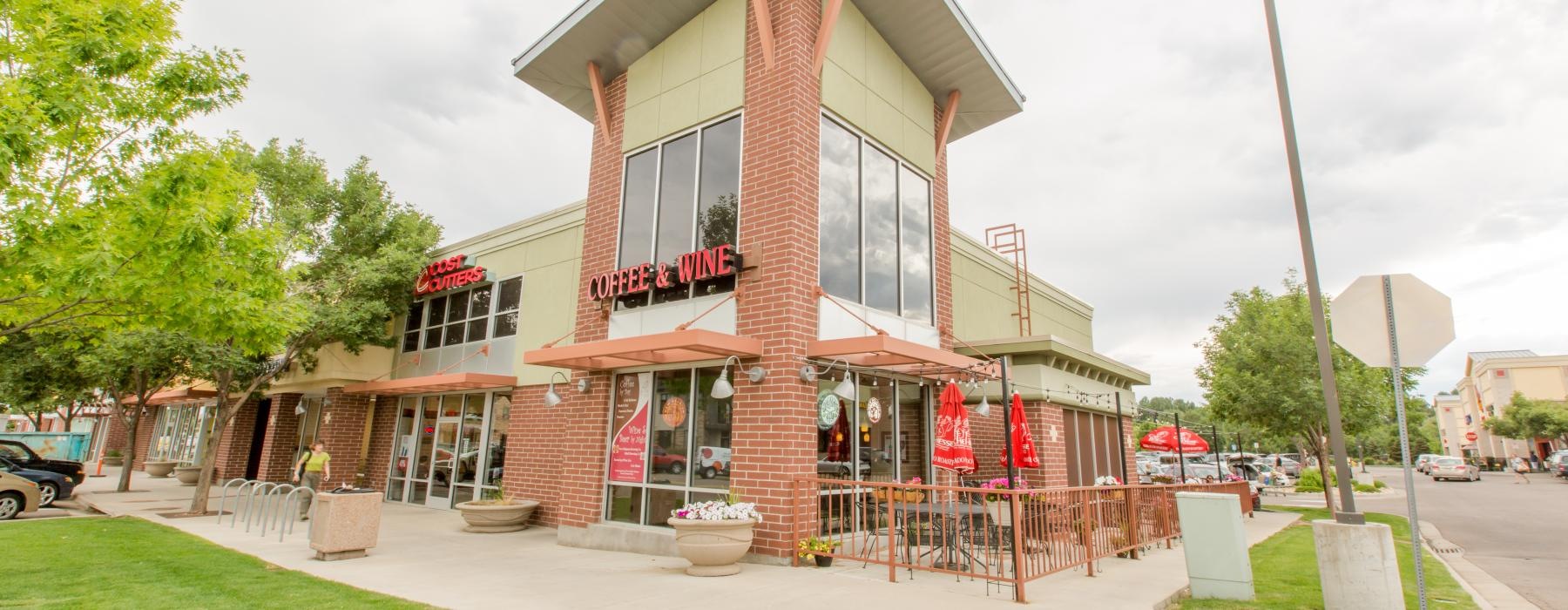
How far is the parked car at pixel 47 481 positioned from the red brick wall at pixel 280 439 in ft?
14.8

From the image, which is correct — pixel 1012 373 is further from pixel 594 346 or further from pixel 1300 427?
pixel 1300 427

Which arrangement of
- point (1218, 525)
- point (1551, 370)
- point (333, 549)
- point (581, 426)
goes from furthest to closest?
point (1551, 370)
point (581, 426)
point (333, 549)
point (1218, 525)

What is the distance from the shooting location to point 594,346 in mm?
9836

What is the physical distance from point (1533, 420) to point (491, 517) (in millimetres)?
68531

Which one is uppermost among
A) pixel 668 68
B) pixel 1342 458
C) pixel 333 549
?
pixel 668 68

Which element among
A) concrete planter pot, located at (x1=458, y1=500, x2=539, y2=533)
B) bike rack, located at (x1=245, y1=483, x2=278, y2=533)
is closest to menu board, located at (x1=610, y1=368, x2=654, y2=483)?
concrete planter pot, located at (x1=458, y1=500, x2=539, y2=533)

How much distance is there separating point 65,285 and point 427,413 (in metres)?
11.3

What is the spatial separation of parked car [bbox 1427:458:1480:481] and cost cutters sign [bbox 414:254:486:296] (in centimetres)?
5282

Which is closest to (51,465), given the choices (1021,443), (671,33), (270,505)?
(270,505)

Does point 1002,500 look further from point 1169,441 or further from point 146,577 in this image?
point 146,577

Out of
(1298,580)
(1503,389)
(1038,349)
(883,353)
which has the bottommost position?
(1298,580)

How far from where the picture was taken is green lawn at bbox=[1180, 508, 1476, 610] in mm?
7246

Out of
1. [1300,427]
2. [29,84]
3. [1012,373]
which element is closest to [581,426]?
[29,84]

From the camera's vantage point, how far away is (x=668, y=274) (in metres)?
10.5
